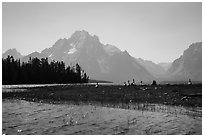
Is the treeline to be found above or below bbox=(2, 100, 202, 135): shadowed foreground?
above

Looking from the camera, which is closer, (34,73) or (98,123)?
(98,123)

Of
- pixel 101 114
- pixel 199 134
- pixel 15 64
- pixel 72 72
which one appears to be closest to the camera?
pixel 199 134

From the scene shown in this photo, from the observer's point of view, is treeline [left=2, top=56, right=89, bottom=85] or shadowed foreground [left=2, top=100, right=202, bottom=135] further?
treeline [left=2, top=56, right=89, bottom=85]

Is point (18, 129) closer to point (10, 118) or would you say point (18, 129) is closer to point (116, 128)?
point (10, 118)

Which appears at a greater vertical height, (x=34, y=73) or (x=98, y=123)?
(x=34, y=73)

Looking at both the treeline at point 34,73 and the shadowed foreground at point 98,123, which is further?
the treeline at point 34,73

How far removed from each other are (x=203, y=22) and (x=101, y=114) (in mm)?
12948

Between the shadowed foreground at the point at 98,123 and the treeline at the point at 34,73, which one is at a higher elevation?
the treeline at the point at 34,73

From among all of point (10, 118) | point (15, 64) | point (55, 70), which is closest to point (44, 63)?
point (55, 70)

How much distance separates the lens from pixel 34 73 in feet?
436

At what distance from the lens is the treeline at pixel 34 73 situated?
12044 centimetres

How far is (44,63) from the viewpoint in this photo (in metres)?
142

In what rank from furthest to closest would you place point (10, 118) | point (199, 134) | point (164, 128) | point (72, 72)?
point (72, 72)
point (10, 118)
point (164, 128)
point (199, 134)

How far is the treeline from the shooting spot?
4742 inches
